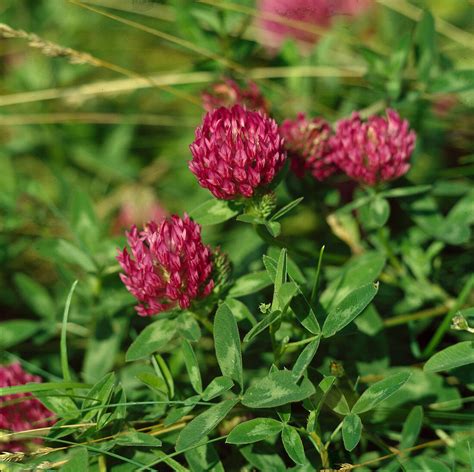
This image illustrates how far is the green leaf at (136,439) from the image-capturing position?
1.42 metres

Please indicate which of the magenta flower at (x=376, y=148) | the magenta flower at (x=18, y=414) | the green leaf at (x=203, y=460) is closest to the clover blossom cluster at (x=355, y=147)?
the magenta flower at (x=376, y=148)

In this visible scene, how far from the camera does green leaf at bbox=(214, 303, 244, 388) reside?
1.42 meters

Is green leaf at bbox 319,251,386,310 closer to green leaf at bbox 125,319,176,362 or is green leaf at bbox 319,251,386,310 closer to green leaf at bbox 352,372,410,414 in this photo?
green leaf at bbox 352,372,410,414

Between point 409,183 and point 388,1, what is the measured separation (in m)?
1.32

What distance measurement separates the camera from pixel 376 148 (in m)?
1.80

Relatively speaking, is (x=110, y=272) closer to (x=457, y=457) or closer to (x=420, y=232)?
(x=420, y=232)

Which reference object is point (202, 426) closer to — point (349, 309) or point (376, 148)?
point (349, 309)

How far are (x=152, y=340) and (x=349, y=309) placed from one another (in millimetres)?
478

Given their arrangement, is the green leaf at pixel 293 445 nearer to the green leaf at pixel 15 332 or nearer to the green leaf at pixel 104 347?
the green leaf at pixel 104 347

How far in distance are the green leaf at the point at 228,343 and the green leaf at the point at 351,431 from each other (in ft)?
0.76

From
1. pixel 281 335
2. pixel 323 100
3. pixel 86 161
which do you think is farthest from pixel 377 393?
pixel 86 161

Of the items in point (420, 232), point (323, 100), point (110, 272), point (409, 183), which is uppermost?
point (323, 100)

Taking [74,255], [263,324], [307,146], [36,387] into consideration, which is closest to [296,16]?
[307,146]

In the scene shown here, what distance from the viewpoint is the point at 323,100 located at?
2.88 m
